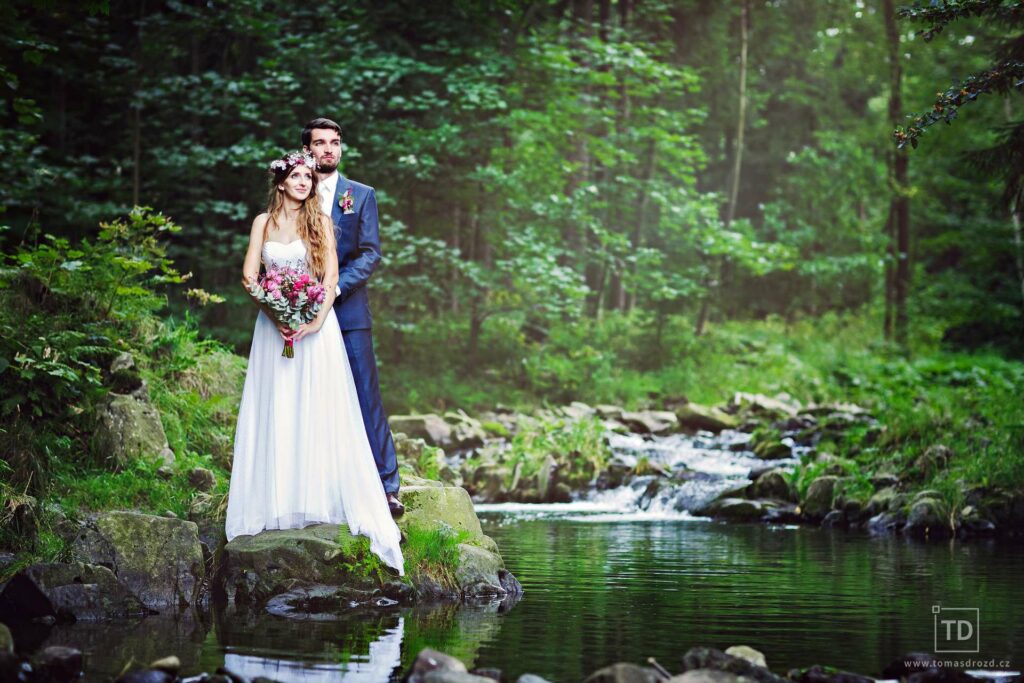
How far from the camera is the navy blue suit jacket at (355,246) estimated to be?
734cm

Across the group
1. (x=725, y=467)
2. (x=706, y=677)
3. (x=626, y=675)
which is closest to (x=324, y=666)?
(x=626, y=675)

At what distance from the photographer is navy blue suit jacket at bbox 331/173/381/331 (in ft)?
24.1

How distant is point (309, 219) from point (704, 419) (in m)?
12.8

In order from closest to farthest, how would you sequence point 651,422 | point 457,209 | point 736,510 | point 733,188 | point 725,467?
1. point 736,510
2. point 725,467
3. point 651,422
4. point 457,209
5. point 733,188

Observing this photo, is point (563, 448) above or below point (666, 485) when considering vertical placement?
above

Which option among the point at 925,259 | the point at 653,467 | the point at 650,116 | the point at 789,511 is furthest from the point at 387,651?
the point at 925,259

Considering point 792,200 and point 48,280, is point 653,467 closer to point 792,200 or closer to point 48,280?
point 48,280

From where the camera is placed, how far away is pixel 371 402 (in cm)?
731

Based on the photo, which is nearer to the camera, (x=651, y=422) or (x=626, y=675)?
(x=626, y=675)

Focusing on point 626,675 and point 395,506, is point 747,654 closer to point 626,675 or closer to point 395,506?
point 626,675

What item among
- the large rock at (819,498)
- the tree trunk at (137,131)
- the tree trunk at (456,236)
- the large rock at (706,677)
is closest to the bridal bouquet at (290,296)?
the large rock at (706,677)

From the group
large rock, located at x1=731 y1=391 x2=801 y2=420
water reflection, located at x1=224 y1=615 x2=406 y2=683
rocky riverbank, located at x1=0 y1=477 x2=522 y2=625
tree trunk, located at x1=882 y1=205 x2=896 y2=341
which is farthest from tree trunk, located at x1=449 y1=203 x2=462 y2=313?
water reflection, located at x1=224 y1=615 x2=406 y2=683

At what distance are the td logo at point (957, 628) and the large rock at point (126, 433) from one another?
19.3 feet

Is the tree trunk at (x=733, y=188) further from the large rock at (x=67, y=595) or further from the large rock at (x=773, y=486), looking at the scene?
the large rock at (x=67, y=595)
